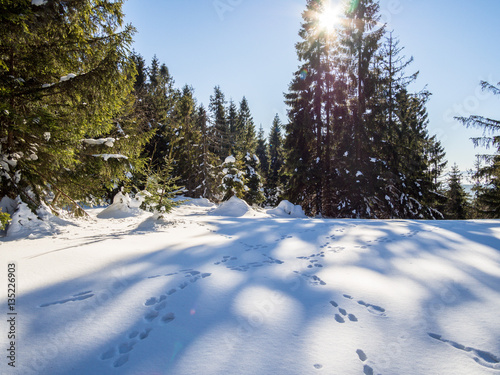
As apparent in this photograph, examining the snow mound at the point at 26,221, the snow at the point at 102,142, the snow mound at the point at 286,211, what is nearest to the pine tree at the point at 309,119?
the snow mound at the point at 286,211

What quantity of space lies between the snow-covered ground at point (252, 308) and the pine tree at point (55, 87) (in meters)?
1.72

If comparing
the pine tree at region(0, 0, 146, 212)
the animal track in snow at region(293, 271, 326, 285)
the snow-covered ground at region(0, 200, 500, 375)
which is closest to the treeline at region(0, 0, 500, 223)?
the pine tree at region(0, 0, 146, 212)

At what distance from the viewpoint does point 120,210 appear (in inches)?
328

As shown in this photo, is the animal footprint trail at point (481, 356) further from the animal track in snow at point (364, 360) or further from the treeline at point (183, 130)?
the treeline at point (183, 130)

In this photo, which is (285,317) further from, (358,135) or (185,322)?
(358,135)

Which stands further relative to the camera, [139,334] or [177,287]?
[177,287]

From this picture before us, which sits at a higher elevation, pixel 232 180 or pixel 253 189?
pixel 232 180

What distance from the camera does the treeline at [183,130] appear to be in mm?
4766

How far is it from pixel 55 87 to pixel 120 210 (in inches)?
180

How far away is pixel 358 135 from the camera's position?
1455 cm

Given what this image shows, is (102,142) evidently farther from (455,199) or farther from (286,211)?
(455,199)

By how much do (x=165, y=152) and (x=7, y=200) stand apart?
1903 cm

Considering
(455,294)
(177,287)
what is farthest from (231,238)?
(455,294)

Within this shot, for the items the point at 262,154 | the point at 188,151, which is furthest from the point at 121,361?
the point at 262,154
